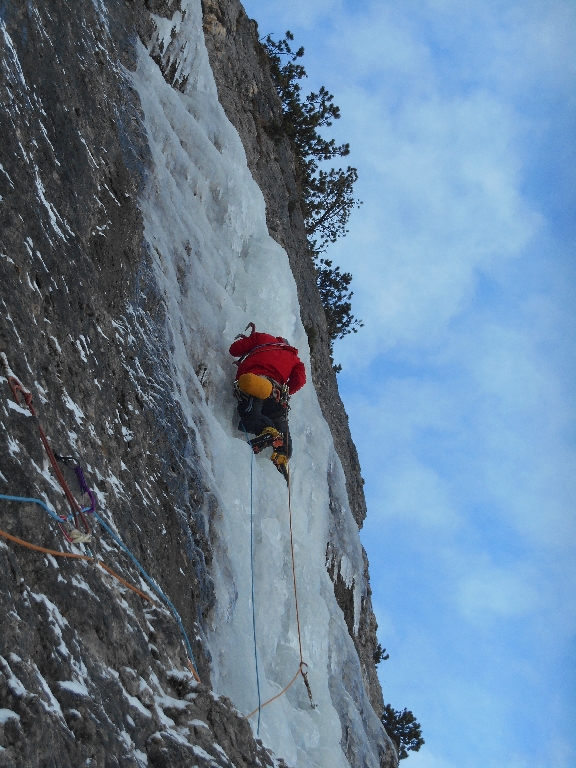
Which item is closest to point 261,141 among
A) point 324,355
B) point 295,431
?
point 324,355

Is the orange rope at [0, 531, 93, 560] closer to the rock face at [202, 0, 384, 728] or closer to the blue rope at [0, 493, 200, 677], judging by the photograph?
the blue rope at [0, 493, 200, 677]

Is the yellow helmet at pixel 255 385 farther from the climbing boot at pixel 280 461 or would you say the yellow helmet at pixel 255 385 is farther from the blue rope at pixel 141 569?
the blue rope at pixel 141 569

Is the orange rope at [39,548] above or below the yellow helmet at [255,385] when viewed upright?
below

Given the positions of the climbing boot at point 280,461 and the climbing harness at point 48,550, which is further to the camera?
the climbing boot at point 280,461

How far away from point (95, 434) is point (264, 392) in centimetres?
317

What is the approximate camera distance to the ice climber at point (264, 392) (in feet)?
24.2

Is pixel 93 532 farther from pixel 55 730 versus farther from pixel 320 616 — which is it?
pixel 320 616

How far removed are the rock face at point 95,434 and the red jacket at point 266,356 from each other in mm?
673

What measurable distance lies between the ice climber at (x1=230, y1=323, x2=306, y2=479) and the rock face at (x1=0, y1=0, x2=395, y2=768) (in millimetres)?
655

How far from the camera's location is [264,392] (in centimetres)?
736

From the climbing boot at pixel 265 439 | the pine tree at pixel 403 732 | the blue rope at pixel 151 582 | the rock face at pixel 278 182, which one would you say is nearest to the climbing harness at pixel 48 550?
the blue rope at pixel 151 582

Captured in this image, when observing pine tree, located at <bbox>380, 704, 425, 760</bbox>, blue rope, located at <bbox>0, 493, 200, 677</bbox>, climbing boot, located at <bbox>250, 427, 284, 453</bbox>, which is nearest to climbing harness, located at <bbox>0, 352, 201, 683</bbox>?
blue rope, located at <bbox>0, 493, 200, 677</bbox>

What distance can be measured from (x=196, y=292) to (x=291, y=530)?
235 cm

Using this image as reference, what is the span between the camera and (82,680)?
9.46ft
